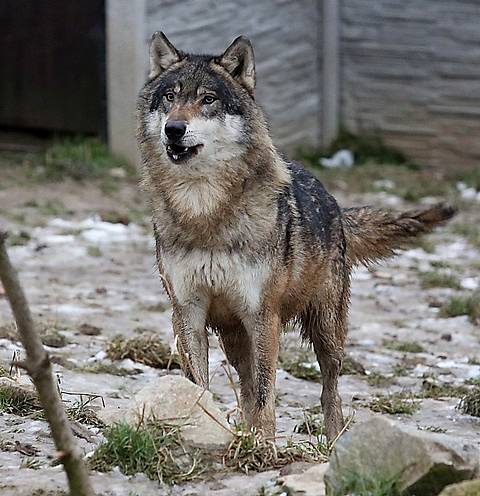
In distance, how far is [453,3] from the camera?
14141mm

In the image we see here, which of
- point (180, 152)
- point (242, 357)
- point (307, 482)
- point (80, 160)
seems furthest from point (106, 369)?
point (80, 160)

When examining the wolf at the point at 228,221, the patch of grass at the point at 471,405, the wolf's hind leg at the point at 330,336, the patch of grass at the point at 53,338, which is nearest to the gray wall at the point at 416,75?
the patch of grass at the point at 53,338

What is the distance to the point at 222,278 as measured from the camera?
4934mm

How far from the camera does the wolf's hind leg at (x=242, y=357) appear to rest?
207 inches

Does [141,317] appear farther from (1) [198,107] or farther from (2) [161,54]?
(1) [198,107]

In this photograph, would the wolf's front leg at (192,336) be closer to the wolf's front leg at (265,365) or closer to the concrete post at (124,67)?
the wolf's front leg at (265,365)

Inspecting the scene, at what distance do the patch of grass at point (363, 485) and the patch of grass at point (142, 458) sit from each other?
674 mm

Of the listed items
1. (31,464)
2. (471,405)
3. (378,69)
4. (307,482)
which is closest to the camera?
(307,482)

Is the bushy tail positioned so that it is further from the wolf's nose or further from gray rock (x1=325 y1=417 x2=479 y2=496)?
gray rock (x1=325 y1=417 x2=479 y2=496)

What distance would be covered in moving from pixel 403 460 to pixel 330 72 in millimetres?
11343

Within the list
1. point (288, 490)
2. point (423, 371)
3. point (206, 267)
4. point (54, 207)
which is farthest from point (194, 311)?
point (54, 207)

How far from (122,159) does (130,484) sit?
8.42 meters

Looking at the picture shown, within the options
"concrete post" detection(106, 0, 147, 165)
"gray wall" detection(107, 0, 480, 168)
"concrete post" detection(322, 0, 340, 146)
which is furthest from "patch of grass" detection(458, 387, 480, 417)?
"concrete post" detection(322, 0, 340, 146)

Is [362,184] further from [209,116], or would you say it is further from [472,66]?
[209,116]
